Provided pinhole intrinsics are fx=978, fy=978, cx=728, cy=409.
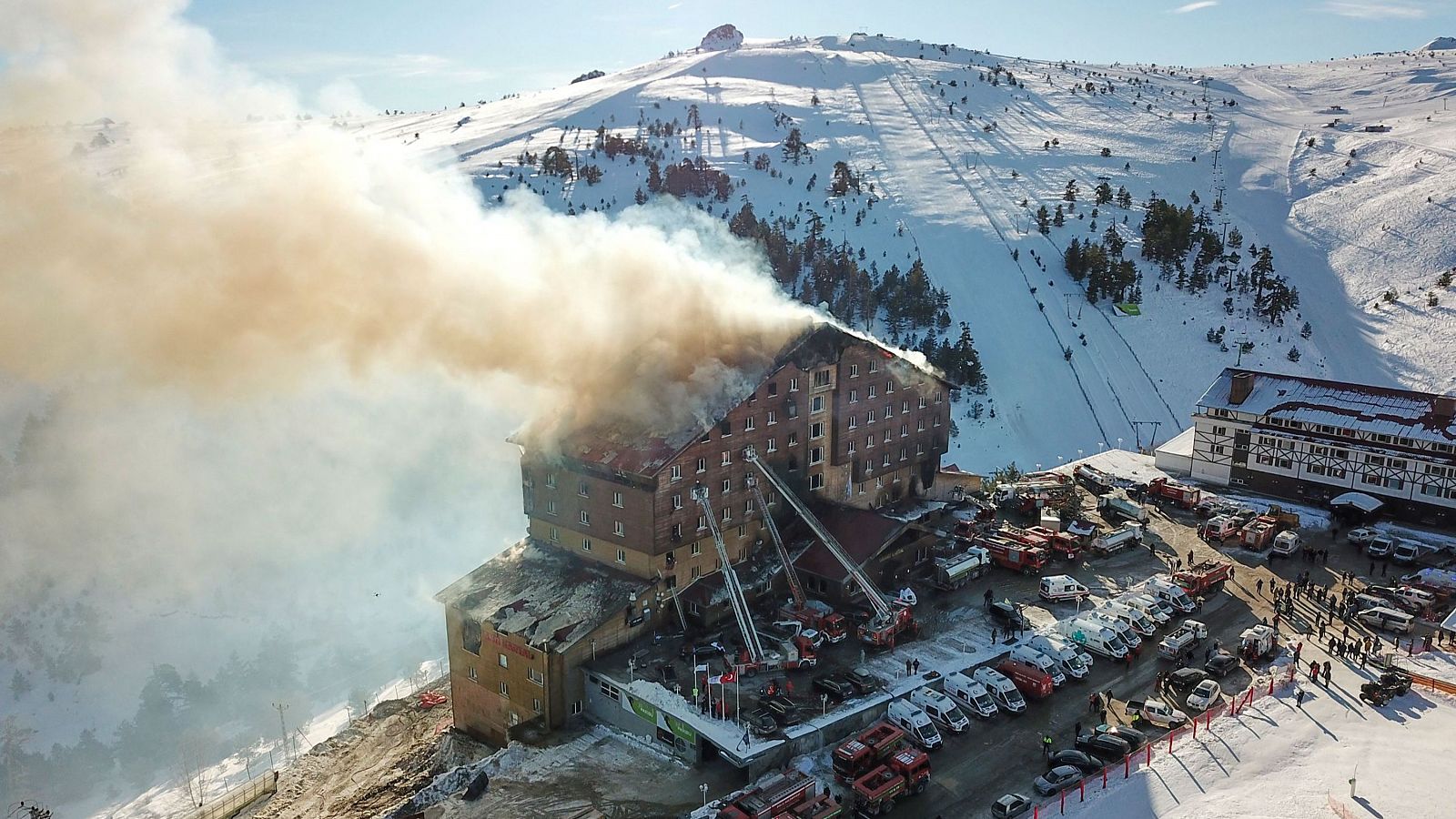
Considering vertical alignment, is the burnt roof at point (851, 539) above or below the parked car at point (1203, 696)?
above

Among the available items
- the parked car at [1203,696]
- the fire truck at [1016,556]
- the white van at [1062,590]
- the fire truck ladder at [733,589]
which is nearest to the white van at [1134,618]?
the white van at [1062,590]

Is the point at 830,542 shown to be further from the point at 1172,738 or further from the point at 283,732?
the point at 283,732

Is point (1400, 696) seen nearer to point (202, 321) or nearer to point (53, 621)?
point (202, 321)

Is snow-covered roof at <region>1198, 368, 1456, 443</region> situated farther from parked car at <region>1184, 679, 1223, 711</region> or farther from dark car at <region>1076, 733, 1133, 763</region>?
dark car at <region>1076, 733, 1133, 763</region>

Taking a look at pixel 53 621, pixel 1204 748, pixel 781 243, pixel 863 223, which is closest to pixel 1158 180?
pixel 863 223

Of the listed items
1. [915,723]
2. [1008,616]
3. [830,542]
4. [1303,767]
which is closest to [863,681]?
[915,723]

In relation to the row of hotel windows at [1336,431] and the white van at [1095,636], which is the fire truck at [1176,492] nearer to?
the row of hotel windows at [1336,431]

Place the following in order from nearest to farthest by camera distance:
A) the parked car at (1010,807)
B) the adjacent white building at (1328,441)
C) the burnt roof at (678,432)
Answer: the parked car at (1010,807) → the burnt roof at (678,432) → the adjacent white building at (1328,441)

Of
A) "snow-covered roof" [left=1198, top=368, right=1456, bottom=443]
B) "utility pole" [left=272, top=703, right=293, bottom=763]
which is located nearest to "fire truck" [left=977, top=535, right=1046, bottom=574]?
"snow-covered roof" [left=1198, top=368, right=1456, bottom=443]
